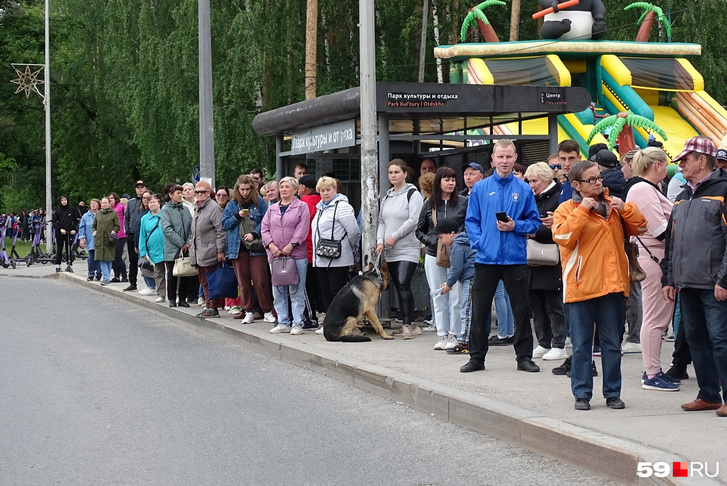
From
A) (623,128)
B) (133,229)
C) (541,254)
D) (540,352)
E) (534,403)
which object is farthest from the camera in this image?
(623,128)

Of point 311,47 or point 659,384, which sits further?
point 311,47

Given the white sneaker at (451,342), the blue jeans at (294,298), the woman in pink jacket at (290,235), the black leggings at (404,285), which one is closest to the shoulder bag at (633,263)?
the white sneaker at (451,342)

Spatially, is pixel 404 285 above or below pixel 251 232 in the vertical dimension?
below

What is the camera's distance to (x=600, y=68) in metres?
29.9

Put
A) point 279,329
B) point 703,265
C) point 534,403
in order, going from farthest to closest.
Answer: point 279,329
point 534,403
point 703,265

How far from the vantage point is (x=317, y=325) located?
44.8 feet

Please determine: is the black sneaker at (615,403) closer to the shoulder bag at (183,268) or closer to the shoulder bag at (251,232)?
the shoulder bag at (251,232)

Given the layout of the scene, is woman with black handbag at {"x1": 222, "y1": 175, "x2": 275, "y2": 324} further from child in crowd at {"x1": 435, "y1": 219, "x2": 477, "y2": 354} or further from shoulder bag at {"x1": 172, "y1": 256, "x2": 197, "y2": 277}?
child in crowd at {"x1": 435, "y1": 219, "x2": 477, "y2": 354}

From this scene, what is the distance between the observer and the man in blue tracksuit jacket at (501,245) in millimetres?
9258

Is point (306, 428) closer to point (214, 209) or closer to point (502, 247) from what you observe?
point (502, 247)

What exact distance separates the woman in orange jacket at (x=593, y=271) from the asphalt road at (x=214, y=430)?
35.5 inches

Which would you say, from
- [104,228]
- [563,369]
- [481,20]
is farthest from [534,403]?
[481,20]

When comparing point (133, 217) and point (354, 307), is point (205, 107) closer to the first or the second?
point (133, 217)
